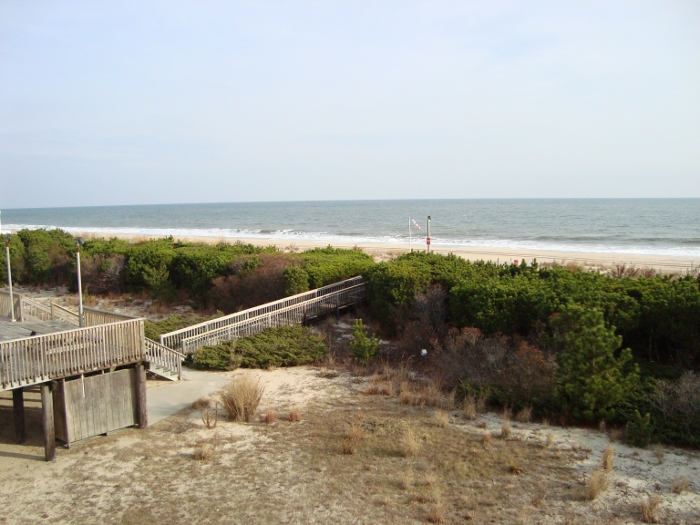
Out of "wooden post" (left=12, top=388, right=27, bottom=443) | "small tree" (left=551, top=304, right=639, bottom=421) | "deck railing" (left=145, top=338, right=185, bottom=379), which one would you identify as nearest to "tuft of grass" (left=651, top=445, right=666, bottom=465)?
"small tree" (left=551, top=304, right=639, bottom=421)

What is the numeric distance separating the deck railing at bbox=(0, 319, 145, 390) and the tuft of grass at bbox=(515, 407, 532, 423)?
27.4ft

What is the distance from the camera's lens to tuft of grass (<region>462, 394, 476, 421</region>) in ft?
43.8

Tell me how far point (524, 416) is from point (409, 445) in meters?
3.19

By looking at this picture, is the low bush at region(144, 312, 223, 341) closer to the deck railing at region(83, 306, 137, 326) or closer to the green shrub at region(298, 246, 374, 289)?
the green shrub at region(298, 246, 374, 289)

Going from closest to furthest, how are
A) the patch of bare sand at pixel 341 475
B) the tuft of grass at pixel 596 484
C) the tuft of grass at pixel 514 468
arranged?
the patch of bare sand at pixel 341 475, the tuft of grass at pixel 596 484, the tuft of grass at pixel 514 468

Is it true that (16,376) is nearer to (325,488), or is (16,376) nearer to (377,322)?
(325,488)

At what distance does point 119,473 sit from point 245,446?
93.9 inches

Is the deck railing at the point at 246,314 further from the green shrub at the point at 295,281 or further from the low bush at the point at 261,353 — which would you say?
the low bush at the point at 261,353

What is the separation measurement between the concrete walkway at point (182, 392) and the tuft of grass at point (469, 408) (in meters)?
6.40

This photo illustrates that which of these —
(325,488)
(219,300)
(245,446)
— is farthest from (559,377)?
(219,300)

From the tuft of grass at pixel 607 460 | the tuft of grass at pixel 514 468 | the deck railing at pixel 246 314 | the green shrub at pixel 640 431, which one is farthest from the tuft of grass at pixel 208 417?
the green shrub at pixel 640 431

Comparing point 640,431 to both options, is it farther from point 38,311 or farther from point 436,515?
point 38,311

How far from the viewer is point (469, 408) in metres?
13.5

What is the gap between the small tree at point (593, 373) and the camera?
41.2ft
